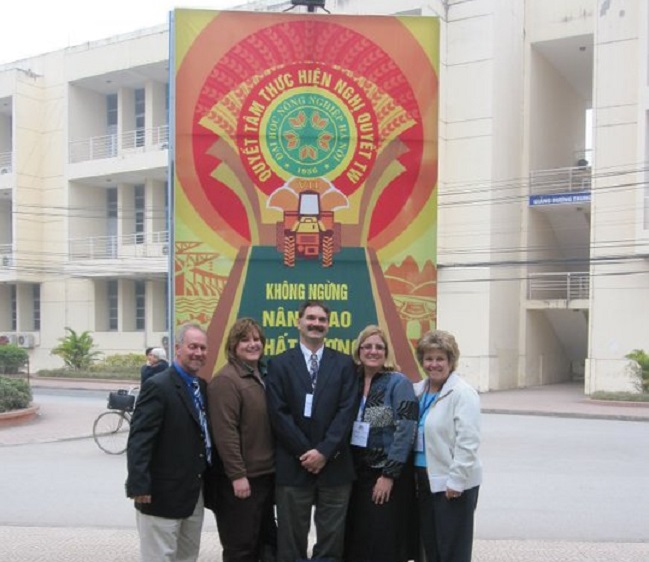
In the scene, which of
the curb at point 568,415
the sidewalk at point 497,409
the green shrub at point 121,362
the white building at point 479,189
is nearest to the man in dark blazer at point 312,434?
the sidewalk at point 497,409

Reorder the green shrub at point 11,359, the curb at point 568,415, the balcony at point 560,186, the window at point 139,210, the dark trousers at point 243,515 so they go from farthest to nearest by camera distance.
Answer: the window at point 139,210
the green shrub at point 11,359
the balcony at point 560,186
the curb at point 568,415
the dark trousers at point 243,515

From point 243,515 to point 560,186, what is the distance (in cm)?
2422

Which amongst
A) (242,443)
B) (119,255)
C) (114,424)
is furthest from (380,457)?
(119,255)

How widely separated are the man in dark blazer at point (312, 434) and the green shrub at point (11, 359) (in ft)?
86.7

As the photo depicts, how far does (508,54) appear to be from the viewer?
25.0 metres

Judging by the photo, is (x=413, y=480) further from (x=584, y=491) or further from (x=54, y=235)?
(x=54, y=235)

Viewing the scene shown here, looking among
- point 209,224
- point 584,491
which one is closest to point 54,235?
point 584,491

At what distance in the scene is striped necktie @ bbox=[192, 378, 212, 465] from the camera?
13.6ft

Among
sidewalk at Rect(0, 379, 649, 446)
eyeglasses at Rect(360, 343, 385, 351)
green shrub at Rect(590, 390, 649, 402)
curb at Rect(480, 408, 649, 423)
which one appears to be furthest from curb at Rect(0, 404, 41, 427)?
green shrub at Rect(590, 390, 649, 402)

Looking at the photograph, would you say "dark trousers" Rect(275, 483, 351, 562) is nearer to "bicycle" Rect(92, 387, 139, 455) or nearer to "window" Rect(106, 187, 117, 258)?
"bicycle" Rect(92, 387, 139, 455)

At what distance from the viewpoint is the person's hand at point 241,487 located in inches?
159

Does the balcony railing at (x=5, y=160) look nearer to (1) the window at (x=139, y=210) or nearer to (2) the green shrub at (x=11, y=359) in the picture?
(1) the window at (x=139, y=210)

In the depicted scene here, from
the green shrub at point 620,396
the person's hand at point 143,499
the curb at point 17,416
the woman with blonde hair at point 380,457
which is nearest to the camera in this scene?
the person's hand at point 143,499

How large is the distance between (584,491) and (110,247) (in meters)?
25.9
